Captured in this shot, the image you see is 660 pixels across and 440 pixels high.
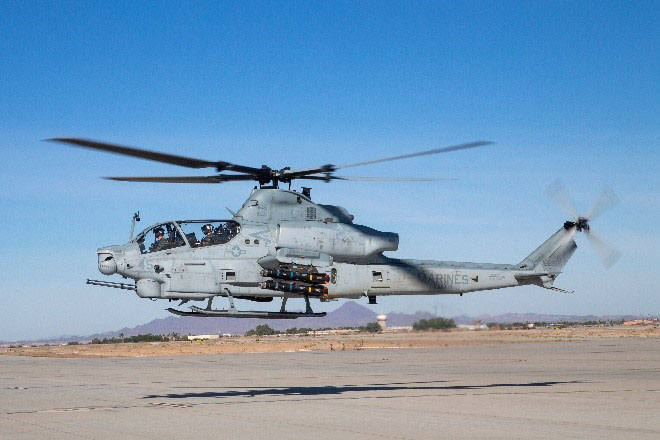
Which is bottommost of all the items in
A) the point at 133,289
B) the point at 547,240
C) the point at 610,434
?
the point at 610,434

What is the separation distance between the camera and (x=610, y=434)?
49.7 feet

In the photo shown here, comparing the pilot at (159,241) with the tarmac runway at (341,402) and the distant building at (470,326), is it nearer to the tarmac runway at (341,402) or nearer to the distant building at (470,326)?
the tarmac runway at (341,402)

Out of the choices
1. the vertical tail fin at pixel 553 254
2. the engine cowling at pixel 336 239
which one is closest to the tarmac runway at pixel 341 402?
the vertical tail fin at pixel 553 254

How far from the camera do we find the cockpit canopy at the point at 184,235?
22.1 meters

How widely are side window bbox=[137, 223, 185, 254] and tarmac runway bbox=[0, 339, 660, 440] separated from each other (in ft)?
13.7

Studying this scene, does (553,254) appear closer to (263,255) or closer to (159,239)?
(263,255)

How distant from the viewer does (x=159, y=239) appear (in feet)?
72.8

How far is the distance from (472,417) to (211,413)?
6126mm

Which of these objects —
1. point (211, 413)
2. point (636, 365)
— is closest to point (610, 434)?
point (211, 413)

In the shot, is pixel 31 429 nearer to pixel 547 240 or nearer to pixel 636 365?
pixel 547 240

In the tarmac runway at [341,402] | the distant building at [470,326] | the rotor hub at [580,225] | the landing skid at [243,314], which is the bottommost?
the tarmac runway at [341,402]

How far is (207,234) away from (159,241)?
4.23 ft

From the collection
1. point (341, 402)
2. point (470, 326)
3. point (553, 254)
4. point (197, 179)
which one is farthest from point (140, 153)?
point (470, 326)

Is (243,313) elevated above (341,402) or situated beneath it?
elevated above
